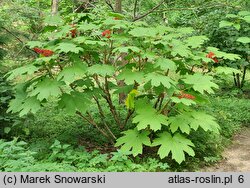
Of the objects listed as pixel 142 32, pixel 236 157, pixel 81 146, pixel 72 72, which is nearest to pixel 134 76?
pixel 142 32

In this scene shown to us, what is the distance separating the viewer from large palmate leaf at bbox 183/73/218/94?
4766 mm

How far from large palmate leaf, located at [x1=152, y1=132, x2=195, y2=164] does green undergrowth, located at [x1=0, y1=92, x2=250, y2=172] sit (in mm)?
166

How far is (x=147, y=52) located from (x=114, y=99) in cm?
416

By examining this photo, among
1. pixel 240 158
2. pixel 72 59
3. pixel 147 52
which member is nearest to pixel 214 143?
pixel 240 158

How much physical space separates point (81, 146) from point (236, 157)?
8.16 feet

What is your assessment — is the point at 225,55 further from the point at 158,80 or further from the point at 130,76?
the point at 130,76

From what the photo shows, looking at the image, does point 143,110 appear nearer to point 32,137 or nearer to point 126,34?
point 126,34

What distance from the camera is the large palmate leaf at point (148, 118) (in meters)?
4.77

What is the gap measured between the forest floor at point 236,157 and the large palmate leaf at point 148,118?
3.73 feet

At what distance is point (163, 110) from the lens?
5.38 meters

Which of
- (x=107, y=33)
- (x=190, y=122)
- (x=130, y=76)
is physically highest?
(x=107, y=33)

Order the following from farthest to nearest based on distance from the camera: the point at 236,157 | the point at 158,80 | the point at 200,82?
the point at 236,157 → the point at 200,82 → the point at 158,80

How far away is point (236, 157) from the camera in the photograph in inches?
234

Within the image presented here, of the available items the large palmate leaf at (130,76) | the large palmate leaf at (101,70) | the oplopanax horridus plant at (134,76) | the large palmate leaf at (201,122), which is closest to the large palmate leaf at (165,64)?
the oplopanax horridus plant at (134,76)
